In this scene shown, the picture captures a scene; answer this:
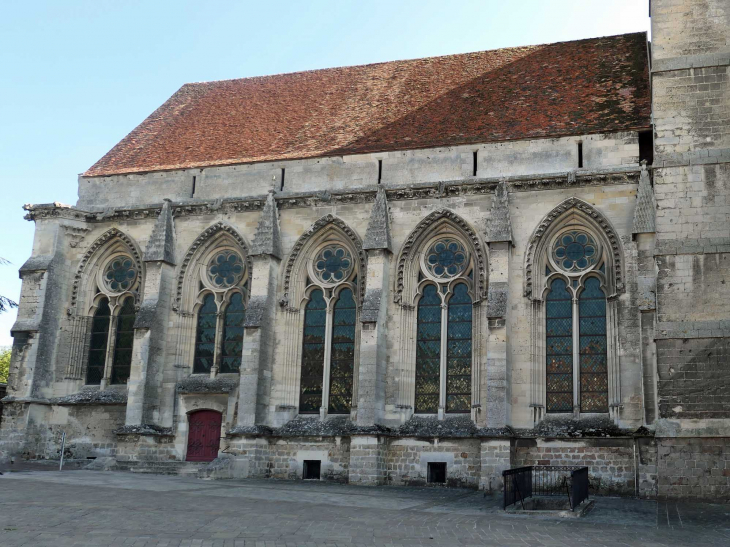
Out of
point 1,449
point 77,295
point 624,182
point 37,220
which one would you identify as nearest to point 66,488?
point 1,449

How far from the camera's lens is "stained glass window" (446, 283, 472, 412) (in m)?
20.6

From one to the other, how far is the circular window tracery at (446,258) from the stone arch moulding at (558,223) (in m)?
1.74

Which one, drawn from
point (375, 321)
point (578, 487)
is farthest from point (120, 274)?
point (578, 487)

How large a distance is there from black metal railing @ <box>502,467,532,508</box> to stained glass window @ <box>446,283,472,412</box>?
4.94 m

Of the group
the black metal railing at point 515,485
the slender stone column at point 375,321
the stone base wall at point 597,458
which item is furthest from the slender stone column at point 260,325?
the black metal railing at point 515,485

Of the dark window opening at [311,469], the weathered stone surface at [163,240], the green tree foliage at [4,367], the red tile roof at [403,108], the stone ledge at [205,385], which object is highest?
the red tile roof at [403,108]

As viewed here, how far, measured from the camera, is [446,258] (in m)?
21.6

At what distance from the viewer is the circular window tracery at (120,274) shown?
24422mm

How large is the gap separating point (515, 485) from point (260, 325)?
8835 mm

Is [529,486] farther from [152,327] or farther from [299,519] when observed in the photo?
[152,327]

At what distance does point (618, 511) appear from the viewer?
14758 millimetres

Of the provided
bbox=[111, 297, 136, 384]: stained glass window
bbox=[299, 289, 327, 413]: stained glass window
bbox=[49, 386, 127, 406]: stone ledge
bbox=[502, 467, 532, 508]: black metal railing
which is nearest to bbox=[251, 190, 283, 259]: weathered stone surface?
bbox=[299, 289, 327, 413]: stained glass window

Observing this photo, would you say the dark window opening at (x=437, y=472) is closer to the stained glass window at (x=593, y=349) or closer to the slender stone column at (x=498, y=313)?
the slender stone column at (x=498, y=313)

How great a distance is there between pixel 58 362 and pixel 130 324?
7.55 ft
